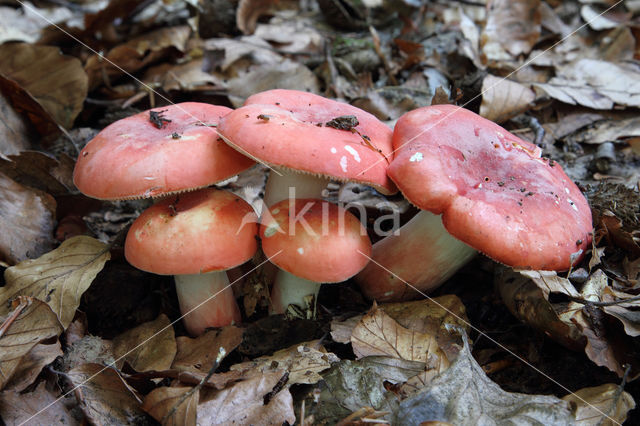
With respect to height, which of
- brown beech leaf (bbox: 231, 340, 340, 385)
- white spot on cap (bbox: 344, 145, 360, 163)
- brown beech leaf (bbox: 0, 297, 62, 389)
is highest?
white spot on cap (bbox: 344, 145, 360, 163)

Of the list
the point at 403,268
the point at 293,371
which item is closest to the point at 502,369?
the point at 403,268

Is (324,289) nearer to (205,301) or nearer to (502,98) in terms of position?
(205,301)

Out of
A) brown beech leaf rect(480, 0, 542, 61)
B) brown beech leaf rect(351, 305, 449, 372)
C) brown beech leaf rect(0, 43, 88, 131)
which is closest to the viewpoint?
brown beech leaf rect(351, 305, 449, 372)

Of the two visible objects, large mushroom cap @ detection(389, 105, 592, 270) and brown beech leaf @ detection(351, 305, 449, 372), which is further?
brown beech leaf @ detection(351, 305, 449, 372)

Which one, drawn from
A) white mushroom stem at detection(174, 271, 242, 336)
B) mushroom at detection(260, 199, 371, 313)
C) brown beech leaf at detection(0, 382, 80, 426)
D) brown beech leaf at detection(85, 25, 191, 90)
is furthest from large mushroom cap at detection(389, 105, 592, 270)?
brown beech leaf at detection(85, 25, 191, 90)

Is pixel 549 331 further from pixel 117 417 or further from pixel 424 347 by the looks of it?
pixel 117 417

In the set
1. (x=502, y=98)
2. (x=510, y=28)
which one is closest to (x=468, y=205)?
(x=502, y=98)

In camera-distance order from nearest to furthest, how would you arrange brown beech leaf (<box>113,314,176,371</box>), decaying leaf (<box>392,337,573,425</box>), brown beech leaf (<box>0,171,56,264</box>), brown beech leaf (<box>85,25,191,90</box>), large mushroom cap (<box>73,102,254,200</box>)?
1. decaying leaf (<box>392,337,573,425</box>)
2. large mushroom cap (<box>73,102,254,200</box>)
3. brown beech leaf (<box>113,314,176,371</box>)
4. brown beech leaf (<box>0,171,56,264</box>)
5. brown beech leaf (<box>85,25,191,90</box>)

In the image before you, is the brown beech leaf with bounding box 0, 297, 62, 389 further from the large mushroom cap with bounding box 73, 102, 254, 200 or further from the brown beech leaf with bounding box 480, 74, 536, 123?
the brown beech leaf with bounding box 480, 74, 536, 123
